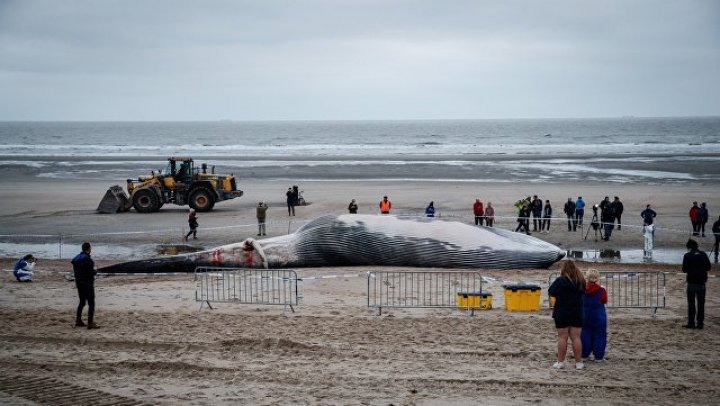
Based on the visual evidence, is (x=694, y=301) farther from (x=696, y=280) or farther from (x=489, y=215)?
(x=489, y=215)

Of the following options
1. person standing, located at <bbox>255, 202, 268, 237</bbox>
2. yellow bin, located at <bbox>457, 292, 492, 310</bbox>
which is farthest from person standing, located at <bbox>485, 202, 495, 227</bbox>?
yellow bin, located at <bbox>457, 292, 492, 310</bbox>

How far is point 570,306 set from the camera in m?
10.4

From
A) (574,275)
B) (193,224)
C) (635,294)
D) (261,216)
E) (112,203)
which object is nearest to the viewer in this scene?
(574,275)

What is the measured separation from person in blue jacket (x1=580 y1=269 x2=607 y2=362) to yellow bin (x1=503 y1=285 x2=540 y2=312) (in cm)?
306

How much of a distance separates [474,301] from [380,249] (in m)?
5.70

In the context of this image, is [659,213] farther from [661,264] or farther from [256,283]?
[256,283]

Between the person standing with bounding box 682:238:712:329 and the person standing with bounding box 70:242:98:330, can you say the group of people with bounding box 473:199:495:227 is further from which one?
the person standing with bounding box 70:242:98:330

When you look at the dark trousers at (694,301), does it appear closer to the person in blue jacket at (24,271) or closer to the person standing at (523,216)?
the person standing at (523,216)

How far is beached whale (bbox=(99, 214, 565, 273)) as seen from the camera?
1903 centimetres

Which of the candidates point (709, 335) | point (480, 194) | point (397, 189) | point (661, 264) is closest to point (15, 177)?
point (397, 189)

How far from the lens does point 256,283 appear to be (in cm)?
1620

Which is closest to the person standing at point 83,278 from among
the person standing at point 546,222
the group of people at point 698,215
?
the person standing at point 546,222

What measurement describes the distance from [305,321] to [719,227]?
45.2ft

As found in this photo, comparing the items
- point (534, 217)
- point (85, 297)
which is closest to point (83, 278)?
point (85, 297)
